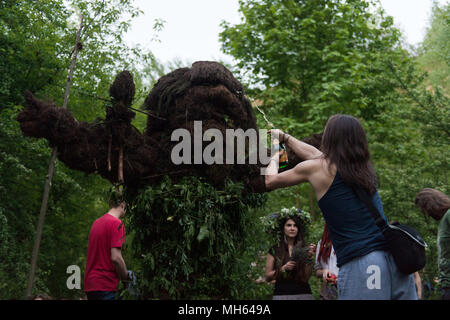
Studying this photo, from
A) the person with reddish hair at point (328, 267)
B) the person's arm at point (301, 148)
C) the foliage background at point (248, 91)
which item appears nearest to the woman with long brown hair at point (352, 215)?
the person's arm at point (301, 148)

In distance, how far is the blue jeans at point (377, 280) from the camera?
2.42 meters

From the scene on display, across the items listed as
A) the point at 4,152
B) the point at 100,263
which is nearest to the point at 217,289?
the point at 100,263

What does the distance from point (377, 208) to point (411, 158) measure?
7.53m

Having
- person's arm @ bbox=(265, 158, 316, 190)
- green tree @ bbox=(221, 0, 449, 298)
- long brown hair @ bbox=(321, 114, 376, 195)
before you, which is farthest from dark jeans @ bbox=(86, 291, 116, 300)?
green tree @ bbox=(221, 0, 449, 298)

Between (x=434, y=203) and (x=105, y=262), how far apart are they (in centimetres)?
367

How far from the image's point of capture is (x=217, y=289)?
3.62 metres

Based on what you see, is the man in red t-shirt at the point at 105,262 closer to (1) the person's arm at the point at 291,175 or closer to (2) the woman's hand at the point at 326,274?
(1) the person's arm at the point at 291,175

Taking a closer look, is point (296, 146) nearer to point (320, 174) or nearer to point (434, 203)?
point (320, 174)

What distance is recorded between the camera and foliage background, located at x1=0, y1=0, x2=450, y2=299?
3.68m

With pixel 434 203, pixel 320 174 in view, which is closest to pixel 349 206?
pixel 320 174

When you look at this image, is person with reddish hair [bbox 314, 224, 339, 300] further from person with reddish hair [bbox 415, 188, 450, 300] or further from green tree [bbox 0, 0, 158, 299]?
green tree [bbox 0, 0, 158, 299]

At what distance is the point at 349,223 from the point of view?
255 cm

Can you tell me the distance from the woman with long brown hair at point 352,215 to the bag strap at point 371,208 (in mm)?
20
